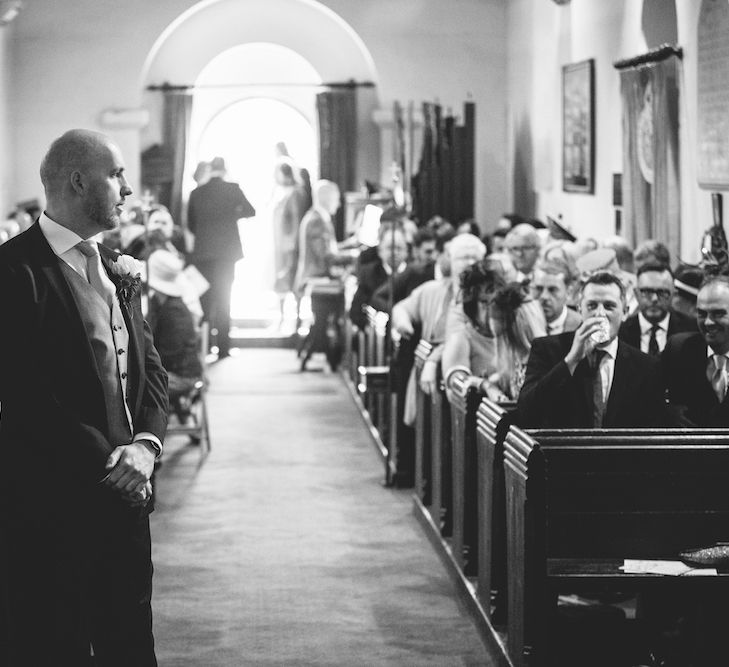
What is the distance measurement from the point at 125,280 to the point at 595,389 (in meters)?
2.18

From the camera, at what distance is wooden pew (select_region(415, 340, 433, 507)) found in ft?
24.4

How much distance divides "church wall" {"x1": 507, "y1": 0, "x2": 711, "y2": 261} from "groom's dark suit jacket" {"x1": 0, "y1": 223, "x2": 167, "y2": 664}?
5.77 m

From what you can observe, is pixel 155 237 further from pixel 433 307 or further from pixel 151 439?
pixel 151 439

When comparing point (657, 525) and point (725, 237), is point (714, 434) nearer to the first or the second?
point (657, 525)

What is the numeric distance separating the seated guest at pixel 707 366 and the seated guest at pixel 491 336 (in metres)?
0.71

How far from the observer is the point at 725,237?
26.4 feet

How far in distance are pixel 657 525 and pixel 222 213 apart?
421 inches

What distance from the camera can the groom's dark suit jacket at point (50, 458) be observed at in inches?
129

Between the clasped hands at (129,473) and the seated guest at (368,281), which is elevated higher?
the seated guest at (368,281)

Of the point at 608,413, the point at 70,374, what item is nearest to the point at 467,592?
the point at 608,413

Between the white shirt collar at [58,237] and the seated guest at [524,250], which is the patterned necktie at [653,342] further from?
the white shirt collar at [58,237]

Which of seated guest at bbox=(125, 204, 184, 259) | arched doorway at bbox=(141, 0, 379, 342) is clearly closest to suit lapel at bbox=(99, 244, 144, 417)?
seated guest at bbox=(125, 204, 184, 259)

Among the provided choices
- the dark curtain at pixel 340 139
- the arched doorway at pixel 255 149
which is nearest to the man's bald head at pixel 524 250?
the dark curtain at pixel 340 139

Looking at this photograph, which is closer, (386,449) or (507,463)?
(507,463)
